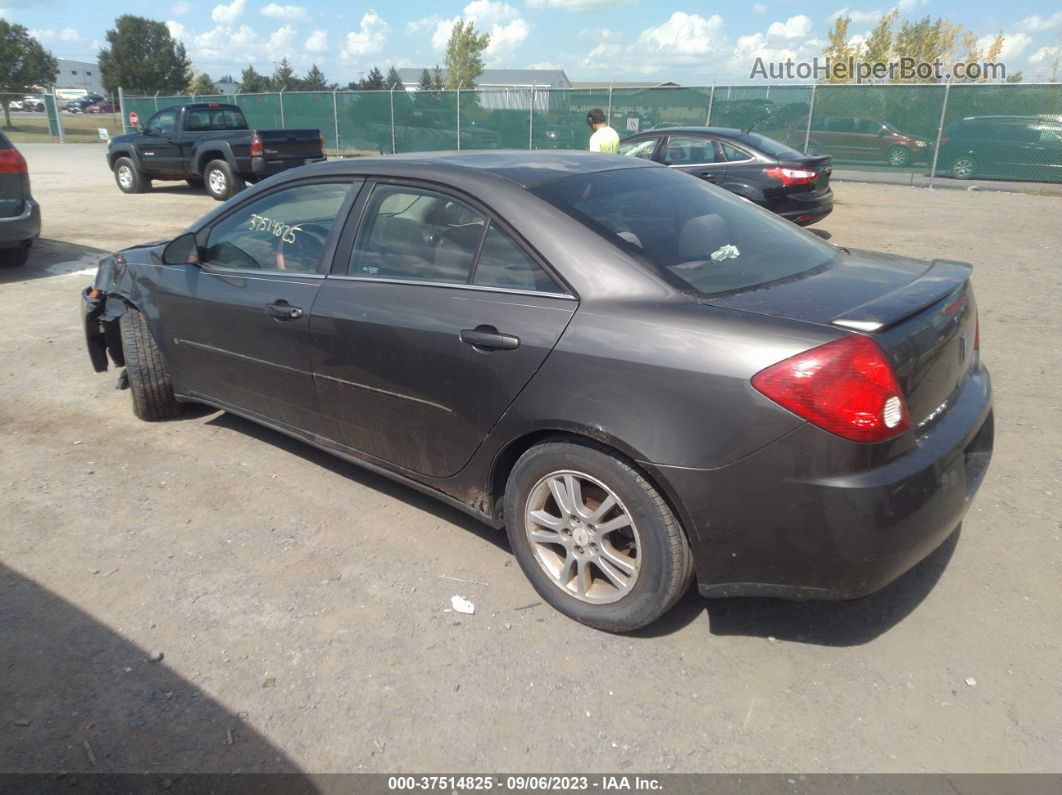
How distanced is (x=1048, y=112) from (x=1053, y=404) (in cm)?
1602

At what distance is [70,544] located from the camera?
3504 millimetres

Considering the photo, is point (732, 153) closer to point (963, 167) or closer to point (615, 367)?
point (615, 367)

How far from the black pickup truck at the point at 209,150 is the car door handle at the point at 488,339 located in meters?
13.7

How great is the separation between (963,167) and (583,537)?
1897cm

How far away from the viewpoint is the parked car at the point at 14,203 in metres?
8.59

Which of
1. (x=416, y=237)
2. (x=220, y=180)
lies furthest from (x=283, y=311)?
(x=220, y=180)

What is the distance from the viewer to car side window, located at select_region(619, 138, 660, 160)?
11.1 m

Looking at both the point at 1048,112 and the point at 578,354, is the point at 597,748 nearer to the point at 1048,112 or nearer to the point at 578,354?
the point at 578,354

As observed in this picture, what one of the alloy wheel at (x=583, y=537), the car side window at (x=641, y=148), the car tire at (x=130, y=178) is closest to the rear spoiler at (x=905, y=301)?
the alloy wheel at (x=583, y=537)

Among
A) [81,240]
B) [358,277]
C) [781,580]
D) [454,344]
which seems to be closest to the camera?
[781,580]

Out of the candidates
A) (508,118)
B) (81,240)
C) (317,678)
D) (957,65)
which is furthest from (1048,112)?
(957,65)

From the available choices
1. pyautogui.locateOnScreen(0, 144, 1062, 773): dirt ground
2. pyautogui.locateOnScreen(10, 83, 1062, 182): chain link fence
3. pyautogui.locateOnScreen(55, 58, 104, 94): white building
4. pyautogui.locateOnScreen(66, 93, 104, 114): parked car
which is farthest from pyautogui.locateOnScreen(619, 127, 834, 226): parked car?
pyautogui.locateOnScreen(55, 58, 104, 94): white building

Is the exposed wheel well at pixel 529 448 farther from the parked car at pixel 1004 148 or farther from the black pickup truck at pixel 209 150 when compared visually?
the parked car at pixel 1004 148

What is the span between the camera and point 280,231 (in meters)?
3.93
